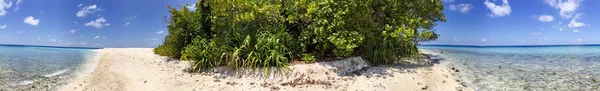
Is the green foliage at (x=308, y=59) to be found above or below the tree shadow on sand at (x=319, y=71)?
above

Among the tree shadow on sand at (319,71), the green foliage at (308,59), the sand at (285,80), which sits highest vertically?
the green foliage at (308,59)

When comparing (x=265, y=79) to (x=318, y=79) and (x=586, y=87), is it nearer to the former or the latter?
(x=318, y=79)

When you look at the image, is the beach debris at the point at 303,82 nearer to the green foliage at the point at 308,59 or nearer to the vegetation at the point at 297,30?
the vegetation at the point at 297,30

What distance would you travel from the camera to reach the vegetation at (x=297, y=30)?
9000 mm

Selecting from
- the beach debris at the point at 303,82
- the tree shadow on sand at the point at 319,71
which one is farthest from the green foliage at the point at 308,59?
the beach debris at the point at 303,82

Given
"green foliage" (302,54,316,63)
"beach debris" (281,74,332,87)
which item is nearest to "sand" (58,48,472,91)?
"beach debris" (281,74,332,87)

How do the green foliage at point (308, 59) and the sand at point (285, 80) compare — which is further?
the green foliage at point (308, 59)

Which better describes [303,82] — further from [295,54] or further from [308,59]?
[295,54]

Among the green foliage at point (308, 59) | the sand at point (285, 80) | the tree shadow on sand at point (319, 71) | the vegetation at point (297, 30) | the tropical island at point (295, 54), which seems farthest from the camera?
the green foliage at point (308, 59)

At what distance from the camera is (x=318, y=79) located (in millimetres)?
8383

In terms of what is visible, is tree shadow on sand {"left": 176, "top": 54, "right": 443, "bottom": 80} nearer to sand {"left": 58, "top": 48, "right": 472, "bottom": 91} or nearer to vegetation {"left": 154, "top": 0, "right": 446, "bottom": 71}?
sand {"left": 58, "top": 48, "right": 472, "bottom": 91}

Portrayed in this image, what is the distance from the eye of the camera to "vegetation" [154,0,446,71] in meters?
9.00

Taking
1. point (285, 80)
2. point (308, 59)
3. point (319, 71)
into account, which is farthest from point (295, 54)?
point (285, 80)

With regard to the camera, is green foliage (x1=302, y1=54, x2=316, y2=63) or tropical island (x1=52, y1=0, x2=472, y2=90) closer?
tropical island (x1=52, y1=0, x2=472, y2=90)
